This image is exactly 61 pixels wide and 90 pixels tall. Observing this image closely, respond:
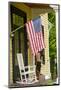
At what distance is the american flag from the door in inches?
3.8

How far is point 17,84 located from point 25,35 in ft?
2.47

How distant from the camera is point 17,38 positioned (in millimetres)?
5648

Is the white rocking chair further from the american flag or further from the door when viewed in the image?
the american flag

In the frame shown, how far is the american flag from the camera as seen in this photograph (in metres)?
5.71

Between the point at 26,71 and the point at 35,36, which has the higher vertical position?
the point at 35,36

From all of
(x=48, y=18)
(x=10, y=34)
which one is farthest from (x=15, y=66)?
(x=48, y=18)

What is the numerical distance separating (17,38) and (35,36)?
0.94 ft

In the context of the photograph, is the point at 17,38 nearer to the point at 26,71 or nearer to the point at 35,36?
the point at 35,36

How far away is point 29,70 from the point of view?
18.6 ft

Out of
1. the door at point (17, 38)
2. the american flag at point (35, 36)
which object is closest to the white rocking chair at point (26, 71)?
the door at point (17, 38)

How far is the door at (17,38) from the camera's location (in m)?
5.61

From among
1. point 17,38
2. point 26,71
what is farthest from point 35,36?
point 26,71

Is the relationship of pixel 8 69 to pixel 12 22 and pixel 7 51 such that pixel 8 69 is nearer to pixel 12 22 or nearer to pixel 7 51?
pixel 7 51

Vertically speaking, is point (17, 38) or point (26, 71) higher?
point (17, 38)
